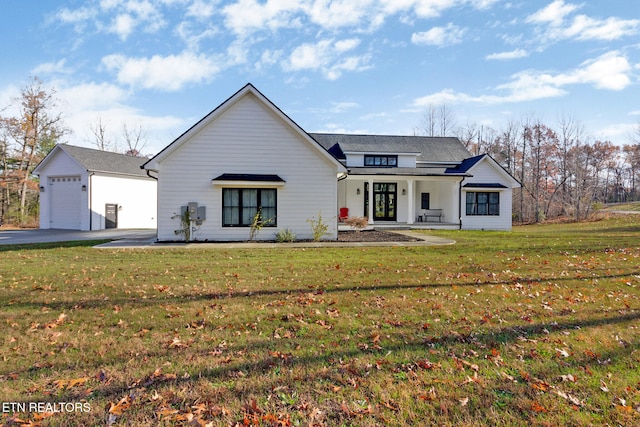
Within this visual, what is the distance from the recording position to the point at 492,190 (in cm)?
2416

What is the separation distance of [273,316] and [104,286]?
3951 millimetres

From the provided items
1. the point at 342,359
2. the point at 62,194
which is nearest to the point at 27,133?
the point at 62,194

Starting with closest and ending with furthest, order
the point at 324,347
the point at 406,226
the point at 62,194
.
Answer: the point at 324,347 < the point at 406,226 < the point at 62,194

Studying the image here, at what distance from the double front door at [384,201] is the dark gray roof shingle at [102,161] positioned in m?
17.1

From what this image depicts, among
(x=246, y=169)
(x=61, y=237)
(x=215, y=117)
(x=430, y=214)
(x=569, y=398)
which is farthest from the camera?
(x=430, y=214)

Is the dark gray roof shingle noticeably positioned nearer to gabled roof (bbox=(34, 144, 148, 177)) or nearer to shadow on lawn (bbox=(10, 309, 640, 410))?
gabled roof (bbox=(34, 144, 148, 177))

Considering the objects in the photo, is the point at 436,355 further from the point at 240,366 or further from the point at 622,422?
the point at 240,366

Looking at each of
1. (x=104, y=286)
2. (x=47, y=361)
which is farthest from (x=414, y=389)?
(x=104, y=286)

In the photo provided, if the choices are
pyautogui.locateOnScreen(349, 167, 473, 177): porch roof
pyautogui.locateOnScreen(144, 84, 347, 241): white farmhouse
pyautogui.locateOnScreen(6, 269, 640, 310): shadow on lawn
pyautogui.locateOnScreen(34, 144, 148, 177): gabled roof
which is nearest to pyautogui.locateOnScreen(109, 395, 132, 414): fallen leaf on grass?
pyautogui.locateOnScreen(6, 269, 640, 310): shadow on lawn

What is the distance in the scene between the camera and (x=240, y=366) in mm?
3689

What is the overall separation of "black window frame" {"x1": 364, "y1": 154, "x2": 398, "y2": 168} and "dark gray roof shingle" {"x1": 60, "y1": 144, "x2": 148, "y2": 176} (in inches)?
659

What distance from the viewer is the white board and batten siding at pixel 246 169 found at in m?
15.8

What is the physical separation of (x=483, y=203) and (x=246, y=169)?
16.5 meters

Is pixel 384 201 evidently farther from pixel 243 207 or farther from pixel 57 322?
pixel 57 322
